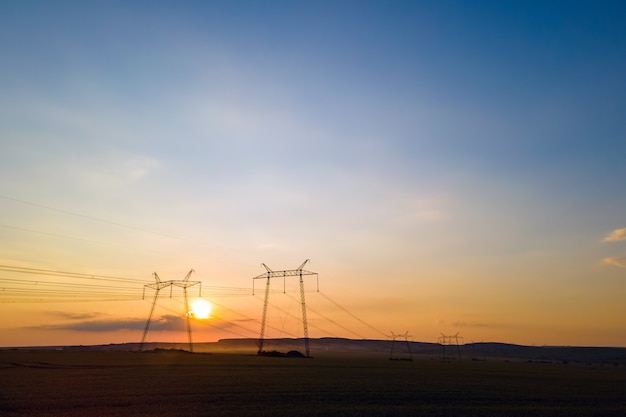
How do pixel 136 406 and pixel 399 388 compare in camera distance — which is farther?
pixel 399 388

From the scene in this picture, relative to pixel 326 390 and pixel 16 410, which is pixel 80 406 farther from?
pixel 326 390

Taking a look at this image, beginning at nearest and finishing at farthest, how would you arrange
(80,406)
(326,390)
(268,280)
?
(80,406), (326,390), (268,280)

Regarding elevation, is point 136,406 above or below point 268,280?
below

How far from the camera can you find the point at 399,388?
183 feet

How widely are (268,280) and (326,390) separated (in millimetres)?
93976

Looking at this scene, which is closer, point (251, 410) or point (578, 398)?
point (251, 410)

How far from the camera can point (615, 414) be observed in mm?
40250

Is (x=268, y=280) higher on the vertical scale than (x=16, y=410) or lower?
higher

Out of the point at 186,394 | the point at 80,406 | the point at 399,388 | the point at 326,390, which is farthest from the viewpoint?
the point at 399,388

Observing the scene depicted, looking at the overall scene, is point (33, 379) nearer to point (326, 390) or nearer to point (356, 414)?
point (326, 390)

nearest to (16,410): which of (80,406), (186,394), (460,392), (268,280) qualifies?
(80,406)

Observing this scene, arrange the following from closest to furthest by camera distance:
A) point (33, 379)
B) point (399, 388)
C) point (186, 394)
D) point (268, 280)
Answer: point (186, 394) → point (399, 388) → point (33, 379) → point (268, 280)

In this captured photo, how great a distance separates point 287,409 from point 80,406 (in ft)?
47.5

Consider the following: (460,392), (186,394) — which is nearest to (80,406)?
(186,394)
